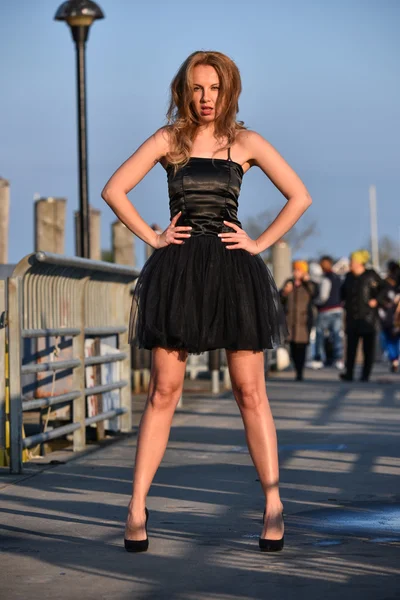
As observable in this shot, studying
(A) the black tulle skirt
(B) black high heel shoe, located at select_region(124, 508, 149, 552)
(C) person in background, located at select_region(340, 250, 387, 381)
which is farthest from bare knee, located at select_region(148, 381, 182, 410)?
(C) person in background, located at select_region(340, 250, 387, 381)

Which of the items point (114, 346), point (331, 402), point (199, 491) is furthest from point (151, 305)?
point (331, 402)

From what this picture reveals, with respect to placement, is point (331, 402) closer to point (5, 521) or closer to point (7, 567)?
point (5, 521)

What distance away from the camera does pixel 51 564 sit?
5039mm

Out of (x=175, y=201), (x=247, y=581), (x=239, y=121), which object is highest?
(x=239, y=121)

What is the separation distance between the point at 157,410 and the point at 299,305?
1506cm

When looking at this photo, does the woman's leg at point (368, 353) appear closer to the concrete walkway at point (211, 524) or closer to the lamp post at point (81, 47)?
the lamp post at point (81, 47)

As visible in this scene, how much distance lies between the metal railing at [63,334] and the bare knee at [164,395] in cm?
262

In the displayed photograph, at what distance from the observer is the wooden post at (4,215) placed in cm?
1900

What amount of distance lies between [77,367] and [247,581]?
4841 millimetres

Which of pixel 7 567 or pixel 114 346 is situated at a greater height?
pixel 114 346

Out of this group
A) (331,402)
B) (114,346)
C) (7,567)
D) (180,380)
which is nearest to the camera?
(7,567)

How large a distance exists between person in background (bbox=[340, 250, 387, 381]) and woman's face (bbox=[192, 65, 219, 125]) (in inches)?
552

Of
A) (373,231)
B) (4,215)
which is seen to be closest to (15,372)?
(4,215)

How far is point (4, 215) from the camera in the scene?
1919cm
